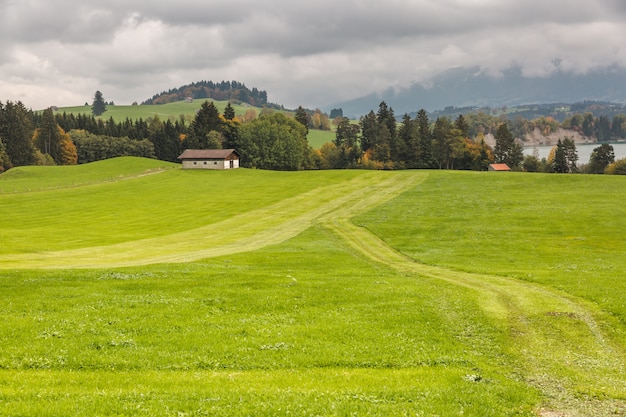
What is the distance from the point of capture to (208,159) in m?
146

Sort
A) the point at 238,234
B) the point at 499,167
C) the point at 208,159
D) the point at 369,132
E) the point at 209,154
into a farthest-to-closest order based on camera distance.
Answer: the point at 369,132 → the point at 499,167 → the point at 209,154 → the point at 208,159 → the point at 238,234

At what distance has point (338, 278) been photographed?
33094 mm

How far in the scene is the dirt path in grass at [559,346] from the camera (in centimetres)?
1513

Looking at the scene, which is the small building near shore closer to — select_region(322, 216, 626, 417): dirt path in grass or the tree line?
the tree line

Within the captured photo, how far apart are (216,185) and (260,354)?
101 metres

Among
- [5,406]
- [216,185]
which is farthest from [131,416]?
[216,185]

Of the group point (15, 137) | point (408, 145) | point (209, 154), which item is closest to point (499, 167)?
point (408, 145)

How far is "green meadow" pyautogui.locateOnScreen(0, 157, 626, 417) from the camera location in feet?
47.0

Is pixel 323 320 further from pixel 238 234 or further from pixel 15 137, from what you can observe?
pixel 15 137

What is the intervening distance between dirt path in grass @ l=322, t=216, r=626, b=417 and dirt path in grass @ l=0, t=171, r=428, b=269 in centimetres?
2599

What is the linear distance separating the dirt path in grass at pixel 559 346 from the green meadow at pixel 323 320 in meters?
0.10

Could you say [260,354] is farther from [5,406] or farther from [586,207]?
[586,207]

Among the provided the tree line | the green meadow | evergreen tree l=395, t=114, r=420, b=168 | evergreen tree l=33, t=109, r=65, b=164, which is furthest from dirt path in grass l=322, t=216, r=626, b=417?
evergreen tree l=33, t=109, r=65, b=164

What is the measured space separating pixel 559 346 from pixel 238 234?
46.0 m
